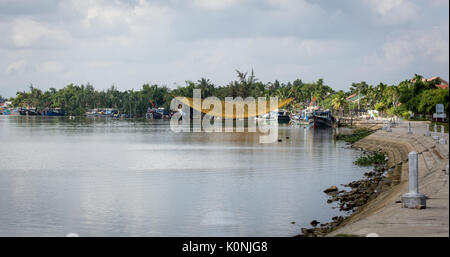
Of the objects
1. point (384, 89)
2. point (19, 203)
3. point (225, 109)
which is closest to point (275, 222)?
point (19, 203)

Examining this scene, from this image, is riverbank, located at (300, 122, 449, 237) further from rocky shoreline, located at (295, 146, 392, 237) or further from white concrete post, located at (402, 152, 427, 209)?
white concrete post, located at (402, 152, 427, 209)

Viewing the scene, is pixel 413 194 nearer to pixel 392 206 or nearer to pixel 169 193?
pixel 392 206

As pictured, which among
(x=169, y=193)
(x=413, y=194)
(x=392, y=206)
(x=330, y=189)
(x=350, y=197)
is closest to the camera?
(x=413, y=194)

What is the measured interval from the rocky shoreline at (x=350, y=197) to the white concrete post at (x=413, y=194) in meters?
3.87

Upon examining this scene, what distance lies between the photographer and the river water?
65.3 feet

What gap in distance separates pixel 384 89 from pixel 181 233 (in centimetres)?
11434

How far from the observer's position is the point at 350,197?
2411 centimetres

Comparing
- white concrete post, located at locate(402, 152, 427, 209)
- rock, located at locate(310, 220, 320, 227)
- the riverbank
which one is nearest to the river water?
rock, located at locate(310, 220, 320, 227)

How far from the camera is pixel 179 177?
34000 millimetres

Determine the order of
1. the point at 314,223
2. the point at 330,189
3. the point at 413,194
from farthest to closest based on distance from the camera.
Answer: the point at 330,189, the point at 314,223, the point at 413,194

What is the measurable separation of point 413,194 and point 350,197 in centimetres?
1070

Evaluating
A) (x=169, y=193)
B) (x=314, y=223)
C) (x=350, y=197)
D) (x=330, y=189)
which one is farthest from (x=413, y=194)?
(x=169, y=193)

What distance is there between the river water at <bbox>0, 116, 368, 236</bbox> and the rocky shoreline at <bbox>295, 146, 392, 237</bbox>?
0.61 m

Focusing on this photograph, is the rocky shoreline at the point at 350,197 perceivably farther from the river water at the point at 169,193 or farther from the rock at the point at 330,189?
the river water at the point at 169,193
